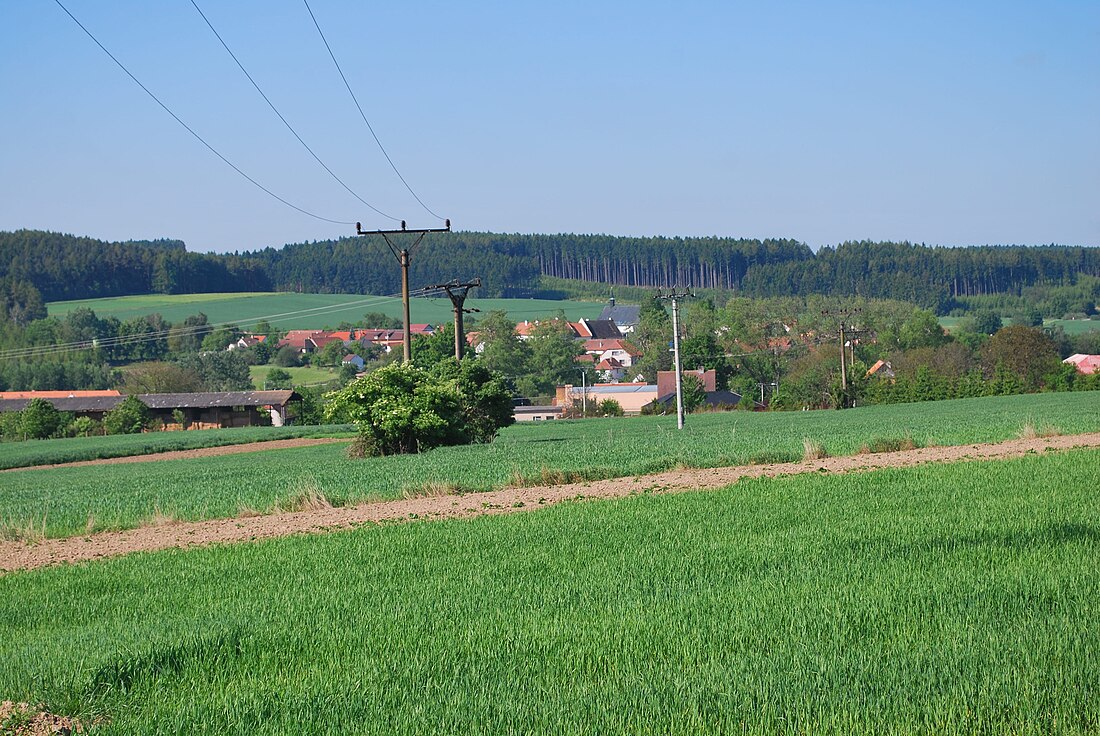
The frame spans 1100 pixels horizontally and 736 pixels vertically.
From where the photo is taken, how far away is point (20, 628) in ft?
40.7

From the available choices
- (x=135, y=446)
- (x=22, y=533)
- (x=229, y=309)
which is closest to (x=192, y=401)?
(x=135, y=446)

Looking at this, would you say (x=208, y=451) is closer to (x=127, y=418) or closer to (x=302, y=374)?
(x=127, y=418)

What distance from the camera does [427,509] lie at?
21250 millimetres

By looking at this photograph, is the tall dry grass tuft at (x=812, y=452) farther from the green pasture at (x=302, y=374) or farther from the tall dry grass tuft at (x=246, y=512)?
the green pasture at (x=302, y=374)

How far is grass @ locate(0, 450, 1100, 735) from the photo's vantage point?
7742mm

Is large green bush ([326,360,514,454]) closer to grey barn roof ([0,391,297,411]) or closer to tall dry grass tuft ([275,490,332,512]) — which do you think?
tall dry grass tuft ([275,490,332,512])

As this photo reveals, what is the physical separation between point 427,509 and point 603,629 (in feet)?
37.8

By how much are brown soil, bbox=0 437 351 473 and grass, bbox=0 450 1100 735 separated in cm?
4254

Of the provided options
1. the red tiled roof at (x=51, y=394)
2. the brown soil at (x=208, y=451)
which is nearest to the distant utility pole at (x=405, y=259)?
the brown soil at (x=208, y=451)

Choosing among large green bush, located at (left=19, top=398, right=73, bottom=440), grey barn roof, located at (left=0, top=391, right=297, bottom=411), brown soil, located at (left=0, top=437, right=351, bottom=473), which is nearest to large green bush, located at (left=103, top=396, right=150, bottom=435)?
grey barn roof, located at (left=0, top=391, right=297, bottom=411)

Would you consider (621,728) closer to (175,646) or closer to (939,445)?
(175,646)

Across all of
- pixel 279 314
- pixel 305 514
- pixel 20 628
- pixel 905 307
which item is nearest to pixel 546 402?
pixel 905 307

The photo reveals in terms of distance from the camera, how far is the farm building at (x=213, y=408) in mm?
100062

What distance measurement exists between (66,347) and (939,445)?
451ft
